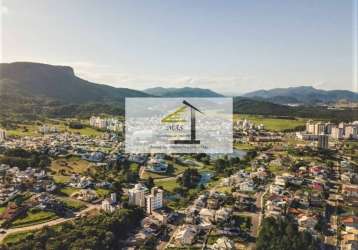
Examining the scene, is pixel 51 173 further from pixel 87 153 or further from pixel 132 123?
pixel 132 123

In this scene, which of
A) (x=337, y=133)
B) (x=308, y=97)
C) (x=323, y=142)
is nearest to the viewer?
(x=323, y=142)

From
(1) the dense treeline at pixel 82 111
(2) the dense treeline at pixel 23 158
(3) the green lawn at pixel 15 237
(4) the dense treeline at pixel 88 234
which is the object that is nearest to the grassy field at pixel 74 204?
(4) the dense treeline at pixel 88 234

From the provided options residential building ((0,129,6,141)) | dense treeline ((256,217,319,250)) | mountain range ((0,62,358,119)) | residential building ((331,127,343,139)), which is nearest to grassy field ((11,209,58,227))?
dense treeline ((256,217,319,250))

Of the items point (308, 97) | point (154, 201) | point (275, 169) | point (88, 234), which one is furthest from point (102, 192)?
point (308, 97)

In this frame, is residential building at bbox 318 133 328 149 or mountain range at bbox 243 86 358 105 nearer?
residential building at bbox 318 133 328 149

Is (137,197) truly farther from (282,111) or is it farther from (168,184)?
(282,111)

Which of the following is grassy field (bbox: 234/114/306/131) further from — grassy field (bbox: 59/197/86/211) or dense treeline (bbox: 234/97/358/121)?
grassy field (bbox: 59/197/86/211)
